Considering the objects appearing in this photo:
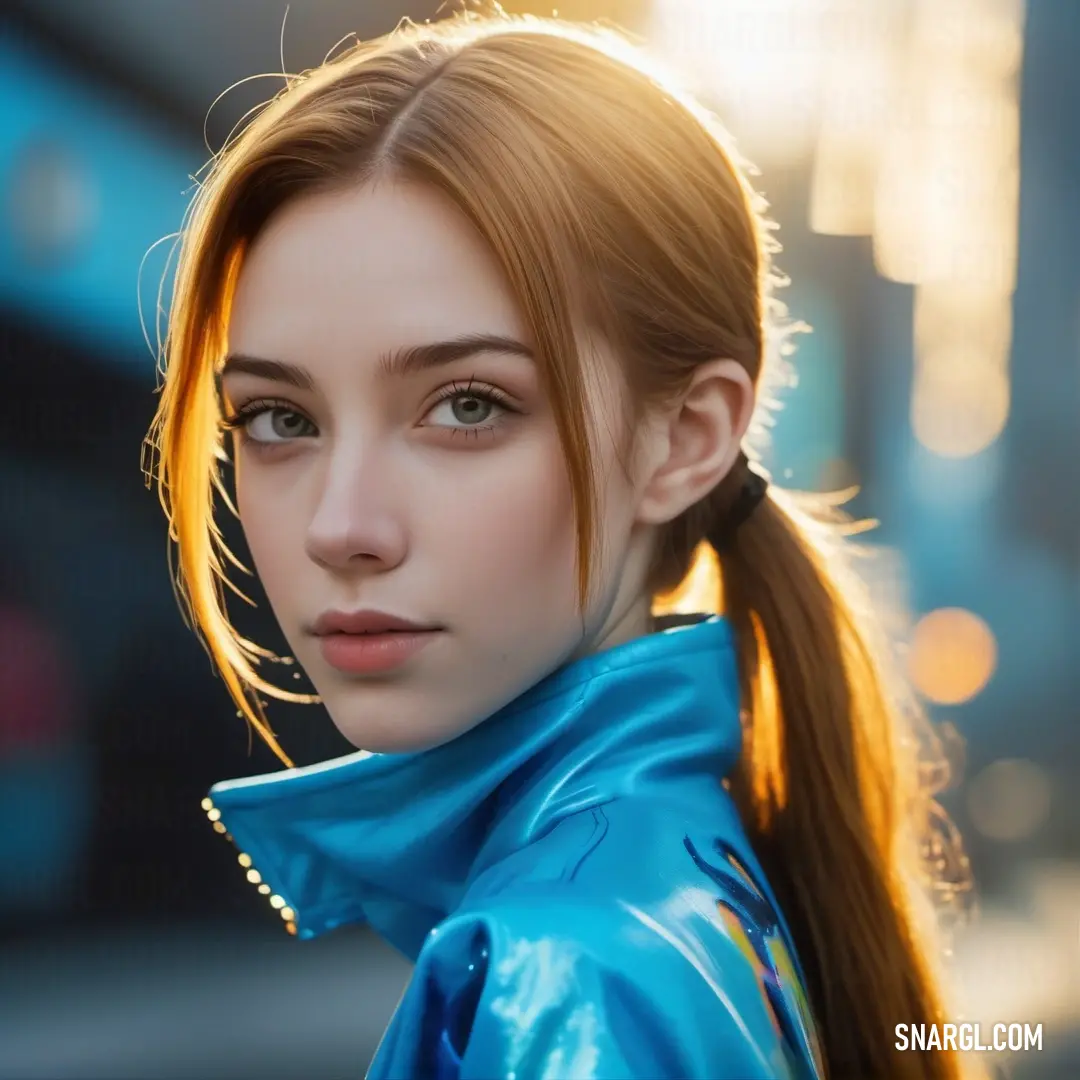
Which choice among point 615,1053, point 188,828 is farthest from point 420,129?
point 188,828

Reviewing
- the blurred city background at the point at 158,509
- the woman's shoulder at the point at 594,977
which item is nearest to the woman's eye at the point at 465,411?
the woman's shoulder at the point at 594,977

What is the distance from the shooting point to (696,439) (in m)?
1.15

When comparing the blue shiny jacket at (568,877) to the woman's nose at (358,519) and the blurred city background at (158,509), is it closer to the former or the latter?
the woman's nose at (358,519)

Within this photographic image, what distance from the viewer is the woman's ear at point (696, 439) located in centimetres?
112

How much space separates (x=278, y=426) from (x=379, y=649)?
22cm

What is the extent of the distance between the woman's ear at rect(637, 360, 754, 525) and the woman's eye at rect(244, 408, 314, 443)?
0.28 meters

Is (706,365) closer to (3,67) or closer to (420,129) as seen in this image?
A: (420,129)

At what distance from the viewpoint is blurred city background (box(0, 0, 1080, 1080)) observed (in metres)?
3.91

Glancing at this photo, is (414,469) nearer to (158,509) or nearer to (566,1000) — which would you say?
(566,1000)

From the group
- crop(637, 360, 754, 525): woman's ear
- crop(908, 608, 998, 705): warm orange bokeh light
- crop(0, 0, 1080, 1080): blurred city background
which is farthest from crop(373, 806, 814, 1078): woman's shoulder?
crop(908, 608, 998, 705): warm orange bokeh light

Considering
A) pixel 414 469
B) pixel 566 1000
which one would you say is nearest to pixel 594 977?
pixel 566 1000

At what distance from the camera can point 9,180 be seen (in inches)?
159

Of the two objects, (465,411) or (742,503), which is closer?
(465,411)

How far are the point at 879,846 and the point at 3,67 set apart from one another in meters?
3.60
